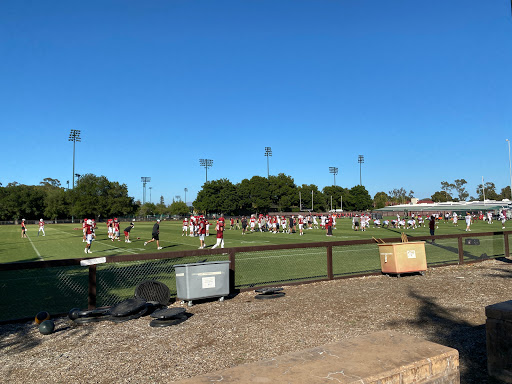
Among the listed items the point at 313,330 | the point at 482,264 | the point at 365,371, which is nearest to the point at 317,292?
the point at 313,330

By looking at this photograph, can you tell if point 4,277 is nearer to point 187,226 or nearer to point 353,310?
point 353,310

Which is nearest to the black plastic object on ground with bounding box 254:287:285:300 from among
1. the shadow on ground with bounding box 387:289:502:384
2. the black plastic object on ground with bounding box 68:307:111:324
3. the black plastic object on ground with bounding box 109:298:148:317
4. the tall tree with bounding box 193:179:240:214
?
the black plastic object on ground with bounding box 109:298:148:317

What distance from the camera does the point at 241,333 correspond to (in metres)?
6.36

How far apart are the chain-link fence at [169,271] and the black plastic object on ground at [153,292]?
1.91 ft

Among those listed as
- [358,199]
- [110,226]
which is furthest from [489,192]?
[110,226]

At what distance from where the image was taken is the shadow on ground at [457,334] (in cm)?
465

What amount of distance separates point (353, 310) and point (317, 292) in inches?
75.7

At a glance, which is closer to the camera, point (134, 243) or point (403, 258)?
point (403, 258)

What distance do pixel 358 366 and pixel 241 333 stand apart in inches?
154

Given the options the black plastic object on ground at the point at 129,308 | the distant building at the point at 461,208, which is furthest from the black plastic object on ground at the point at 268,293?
the distant building at the point at 461,208

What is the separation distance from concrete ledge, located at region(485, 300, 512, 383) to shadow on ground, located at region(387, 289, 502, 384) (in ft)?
0.54

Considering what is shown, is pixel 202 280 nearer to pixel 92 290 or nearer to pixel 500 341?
pixel 92 290

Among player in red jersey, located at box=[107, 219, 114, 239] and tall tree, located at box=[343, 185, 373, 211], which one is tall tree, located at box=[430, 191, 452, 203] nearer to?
tall tree, located at box=[343, 185, 373, 211]

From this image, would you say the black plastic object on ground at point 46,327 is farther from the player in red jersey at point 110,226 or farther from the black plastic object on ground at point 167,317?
the player in red jersey at point 110,226
